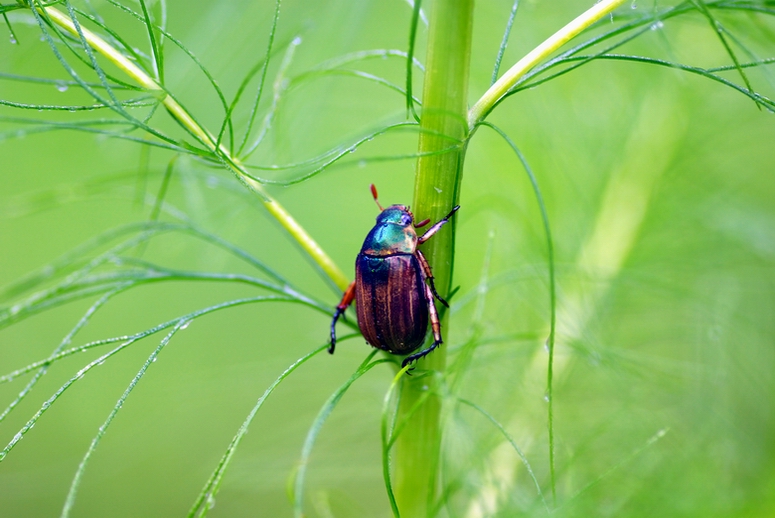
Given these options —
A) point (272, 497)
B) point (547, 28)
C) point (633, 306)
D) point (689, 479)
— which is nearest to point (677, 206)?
point (633, 306)

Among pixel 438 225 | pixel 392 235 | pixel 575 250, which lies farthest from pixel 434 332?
pixel 575 250

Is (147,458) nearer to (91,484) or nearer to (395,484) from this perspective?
(91,484)

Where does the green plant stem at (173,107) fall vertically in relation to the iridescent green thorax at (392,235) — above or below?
above

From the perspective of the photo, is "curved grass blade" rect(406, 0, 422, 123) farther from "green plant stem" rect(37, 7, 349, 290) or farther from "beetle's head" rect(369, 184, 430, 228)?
"beetle's head" rect(369, 184, 430, 228)

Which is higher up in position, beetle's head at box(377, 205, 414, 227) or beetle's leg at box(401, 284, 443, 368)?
beetle's head at box(377, 205, 414, 227)

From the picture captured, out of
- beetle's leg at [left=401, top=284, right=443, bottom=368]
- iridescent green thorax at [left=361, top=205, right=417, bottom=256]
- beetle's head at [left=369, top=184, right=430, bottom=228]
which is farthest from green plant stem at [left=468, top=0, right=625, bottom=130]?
beetle's head at [left=369, top=184, right=430, bottom=228]

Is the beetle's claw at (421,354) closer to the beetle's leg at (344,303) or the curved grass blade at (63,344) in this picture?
the beetle's leg at (344,303)

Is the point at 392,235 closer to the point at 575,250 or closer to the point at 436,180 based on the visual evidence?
the point at 436,180

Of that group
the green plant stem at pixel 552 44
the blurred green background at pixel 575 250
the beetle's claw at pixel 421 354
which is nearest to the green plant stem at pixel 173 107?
the blurred green background at pixel 575 250
